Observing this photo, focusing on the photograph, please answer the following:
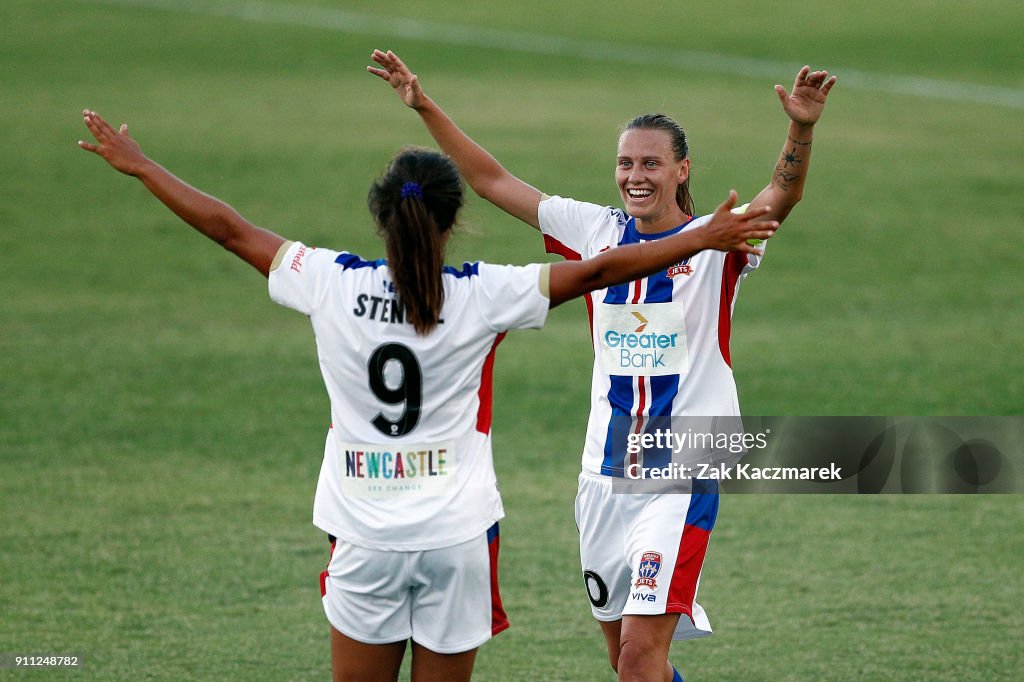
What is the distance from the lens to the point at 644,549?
16.5 ft

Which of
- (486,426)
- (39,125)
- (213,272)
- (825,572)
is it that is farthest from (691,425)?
(39,125)

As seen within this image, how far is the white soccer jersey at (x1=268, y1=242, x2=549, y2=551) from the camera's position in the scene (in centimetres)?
414

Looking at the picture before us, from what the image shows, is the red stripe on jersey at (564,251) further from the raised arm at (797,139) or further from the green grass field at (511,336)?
the raised arm at (797,139)

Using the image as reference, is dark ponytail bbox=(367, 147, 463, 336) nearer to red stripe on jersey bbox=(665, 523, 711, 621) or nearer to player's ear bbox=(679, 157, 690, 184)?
player's ear bbox=(679, 157, 690, 184)

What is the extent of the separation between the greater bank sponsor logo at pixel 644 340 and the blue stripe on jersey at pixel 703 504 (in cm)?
42

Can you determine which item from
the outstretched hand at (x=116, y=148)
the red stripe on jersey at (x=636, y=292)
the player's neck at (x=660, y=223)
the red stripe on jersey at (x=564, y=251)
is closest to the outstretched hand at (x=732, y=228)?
the red stripe on jersey at (x=636, y=292)

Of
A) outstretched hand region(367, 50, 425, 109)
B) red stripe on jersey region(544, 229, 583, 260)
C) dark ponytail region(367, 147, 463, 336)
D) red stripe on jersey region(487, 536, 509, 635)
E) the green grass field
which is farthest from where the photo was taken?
the green grass field

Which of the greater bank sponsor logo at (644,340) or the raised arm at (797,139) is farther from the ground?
the raised arm at (797,139)

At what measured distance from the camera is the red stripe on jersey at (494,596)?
4.31 meters

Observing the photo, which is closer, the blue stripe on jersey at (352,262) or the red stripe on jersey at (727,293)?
the blue stripe on jersey at (352,262)

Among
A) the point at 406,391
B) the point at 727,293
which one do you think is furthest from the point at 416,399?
the point at 727,293

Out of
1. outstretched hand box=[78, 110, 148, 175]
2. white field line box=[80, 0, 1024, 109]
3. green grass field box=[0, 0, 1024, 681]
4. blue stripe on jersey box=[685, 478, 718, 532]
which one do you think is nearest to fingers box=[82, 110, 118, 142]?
outstretched hand box=[78, 110, 148, 175]

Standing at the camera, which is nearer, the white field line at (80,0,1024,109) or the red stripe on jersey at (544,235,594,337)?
the red stripe on jersey at (544,235,594,337)

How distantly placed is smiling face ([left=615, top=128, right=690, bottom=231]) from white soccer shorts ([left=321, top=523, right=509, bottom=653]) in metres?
1.59
